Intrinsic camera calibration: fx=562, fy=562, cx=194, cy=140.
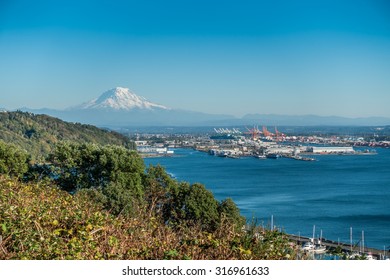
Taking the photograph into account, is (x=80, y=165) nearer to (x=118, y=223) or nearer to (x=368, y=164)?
(x=118, y=223)

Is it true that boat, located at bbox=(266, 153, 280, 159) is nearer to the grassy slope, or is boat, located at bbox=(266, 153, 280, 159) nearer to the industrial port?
the industrial port

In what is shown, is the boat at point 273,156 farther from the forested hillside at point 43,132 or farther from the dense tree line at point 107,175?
the dense tree line at point 107,175

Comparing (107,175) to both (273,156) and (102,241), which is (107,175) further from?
(273,156)

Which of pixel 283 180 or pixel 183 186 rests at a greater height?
pixel 183 186

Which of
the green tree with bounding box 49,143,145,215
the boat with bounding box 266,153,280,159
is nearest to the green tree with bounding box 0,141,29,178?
the green tree with bounding box 49,143,145,215
